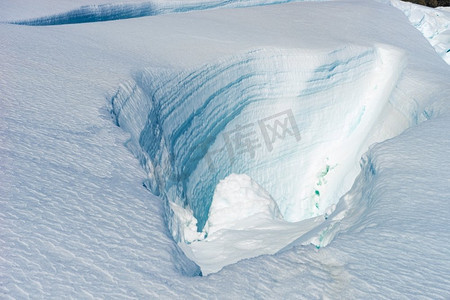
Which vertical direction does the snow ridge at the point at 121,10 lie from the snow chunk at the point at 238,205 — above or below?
above

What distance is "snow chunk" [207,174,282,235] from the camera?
3.19m

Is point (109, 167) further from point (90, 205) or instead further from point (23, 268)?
point (23, 268)

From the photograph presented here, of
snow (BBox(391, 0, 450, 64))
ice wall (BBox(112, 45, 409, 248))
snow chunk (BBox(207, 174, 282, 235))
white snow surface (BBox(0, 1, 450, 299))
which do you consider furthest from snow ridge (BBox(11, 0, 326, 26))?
snow (BBox(391, 0, 450, 64))

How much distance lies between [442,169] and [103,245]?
1.64 meters

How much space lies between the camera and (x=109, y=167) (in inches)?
75.6

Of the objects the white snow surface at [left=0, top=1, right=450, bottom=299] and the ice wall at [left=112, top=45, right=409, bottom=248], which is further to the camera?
the ice wall at [left=112, top=45, right=409, bottom=248]

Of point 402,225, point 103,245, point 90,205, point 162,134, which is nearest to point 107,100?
point 162,134

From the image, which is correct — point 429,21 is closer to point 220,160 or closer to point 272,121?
point 272,121

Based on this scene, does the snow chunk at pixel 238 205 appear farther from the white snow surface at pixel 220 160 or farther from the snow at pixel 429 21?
the snow at pixel 429 21

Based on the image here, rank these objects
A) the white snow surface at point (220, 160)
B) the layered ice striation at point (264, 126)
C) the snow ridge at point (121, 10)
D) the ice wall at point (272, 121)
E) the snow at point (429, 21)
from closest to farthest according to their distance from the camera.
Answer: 1. the white snow surface at point (220, 160)
2. the layered ice striation at point (264, 126)
3. the ice wall at point (272, 121)
4. the snow ridge at point (121, 10)
5. the snow at point (429, 21)

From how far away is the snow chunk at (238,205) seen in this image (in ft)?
10.5

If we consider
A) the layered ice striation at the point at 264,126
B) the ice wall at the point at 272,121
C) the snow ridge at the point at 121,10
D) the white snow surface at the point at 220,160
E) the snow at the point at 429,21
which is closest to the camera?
the white snow surface at the point at 220,160

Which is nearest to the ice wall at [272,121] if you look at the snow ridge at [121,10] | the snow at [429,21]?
the snow ridge at [121,10]

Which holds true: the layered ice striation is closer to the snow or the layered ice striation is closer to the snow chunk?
the snow chunk
